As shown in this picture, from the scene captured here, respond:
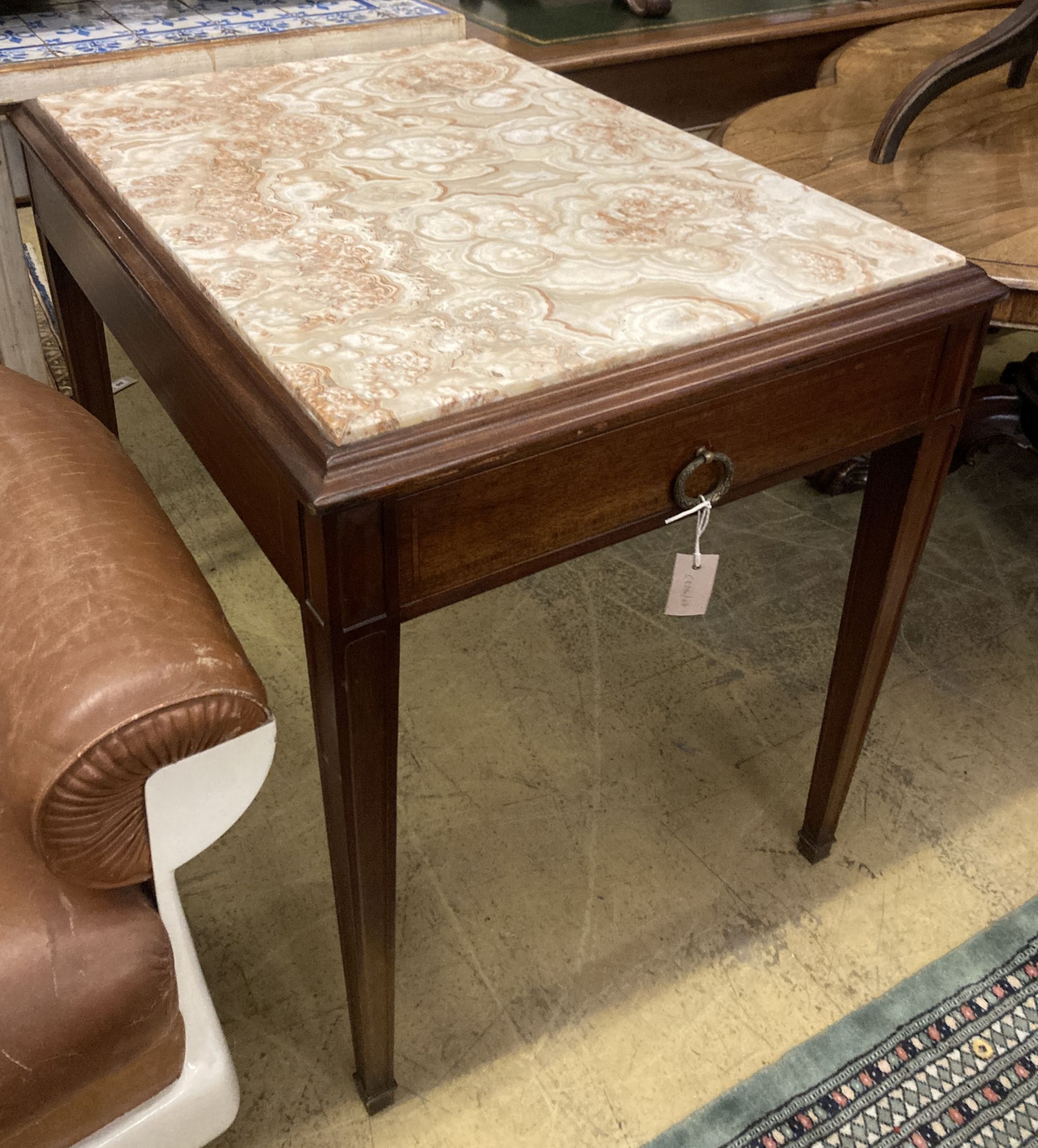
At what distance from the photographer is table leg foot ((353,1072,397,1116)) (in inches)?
39.0

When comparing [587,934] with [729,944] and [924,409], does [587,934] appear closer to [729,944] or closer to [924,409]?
[729,944]

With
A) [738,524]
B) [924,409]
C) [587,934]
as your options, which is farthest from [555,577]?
[924,409]

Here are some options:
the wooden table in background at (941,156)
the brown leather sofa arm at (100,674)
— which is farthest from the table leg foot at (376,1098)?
the wooden table in background at (941,156)

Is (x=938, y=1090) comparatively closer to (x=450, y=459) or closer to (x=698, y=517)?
(x=698, y=517)

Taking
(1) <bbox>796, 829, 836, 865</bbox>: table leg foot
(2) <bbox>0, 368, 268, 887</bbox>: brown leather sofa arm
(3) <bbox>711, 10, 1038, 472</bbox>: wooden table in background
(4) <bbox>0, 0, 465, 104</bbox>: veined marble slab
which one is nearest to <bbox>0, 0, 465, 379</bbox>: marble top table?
(4) <bbox>0, 0, 465, 104</bbox>: veined marble slab

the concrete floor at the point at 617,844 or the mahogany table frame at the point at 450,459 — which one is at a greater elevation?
the mahogany table frame at the point at 450,459

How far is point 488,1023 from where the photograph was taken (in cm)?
108

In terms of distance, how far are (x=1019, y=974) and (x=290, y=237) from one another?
40.2 inches

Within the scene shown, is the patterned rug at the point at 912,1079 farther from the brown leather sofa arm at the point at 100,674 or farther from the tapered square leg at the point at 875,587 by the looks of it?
the brown leather sofa arm at the point at 100,674

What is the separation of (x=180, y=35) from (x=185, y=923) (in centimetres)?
101

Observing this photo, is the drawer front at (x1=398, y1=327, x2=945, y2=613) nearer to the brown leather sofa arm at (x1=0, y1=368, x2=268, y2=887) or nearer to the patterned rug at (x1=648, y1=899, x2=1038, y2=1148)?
the brown leather sofa arm at (x1=0, y1=368, x2=268, y2=887)

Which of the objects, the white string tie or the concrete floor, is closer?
the white string tie

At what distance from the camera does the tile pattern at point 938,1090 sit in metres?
0.99

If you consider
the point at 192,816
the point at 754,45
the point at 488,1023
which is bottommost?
the point at 488,1023
